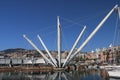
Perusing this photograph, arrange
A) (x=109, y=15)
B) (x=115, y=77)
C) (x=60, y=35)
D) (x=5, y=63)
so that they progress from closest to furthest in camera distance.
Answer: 1. (x=115, y=77)
2. (x=109, y=15)
3. (x=60, y=35)
4. (x=5, y=63)

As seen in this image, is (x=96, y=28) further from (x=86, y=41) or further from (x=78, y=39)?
(x=78, y=39)

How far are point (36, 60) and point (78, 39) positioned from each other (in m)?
58.5

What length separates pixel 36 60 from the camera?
527 ft

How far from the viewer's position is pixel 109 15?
8450cm

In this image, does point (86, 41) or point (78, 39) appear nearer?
point (86, 41)

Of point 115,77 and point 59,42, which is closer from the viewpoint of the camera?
point 115,77

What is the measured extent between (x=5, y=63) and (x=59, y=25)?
5675 centimetres

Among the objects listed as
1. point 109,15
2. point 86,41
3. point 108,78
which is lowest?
point 108,78

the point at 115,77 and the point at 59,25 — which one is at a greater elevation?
the point at 59,25

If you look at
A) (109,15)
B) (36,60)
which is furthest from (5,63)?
(109,15)

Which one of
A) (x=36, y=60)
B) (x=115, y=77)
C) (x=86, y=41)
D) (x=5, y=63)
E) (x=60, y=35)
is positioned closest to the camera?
(x=115, y=77)

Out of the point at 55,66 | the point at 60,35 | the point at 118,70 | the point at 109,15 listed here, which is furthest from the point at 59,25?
the point at 118,70

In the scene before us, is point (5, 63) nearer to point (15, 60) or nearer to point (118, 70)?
point (15, 60)

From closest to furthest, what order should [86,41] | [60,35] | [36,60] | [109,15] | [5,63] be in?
1. [109,15]
2. [86,41]
3. [60,35]
4. [5,63]
5. [36,60]
